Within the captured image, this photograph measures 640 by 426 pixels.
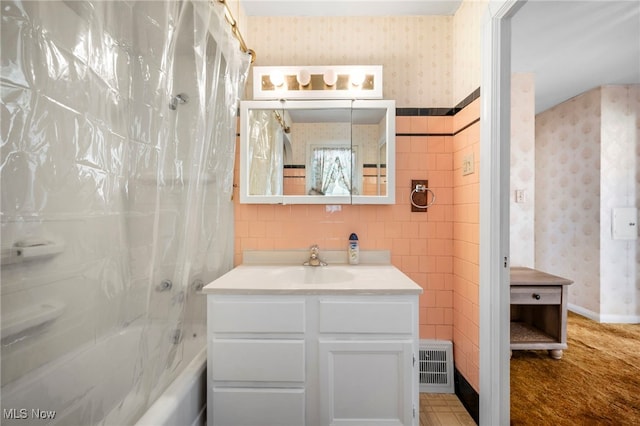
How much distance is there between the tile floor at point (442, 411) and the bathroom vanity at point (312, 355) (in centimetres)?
37

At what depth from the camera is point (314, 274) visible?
5.33 feet

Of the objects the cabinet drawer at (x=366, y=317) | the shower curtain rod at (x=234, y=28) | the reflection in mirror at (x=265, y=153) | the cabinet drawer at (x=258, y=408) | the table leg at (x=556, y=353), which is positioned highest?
the shower curtain rod at (x=234, y=28)

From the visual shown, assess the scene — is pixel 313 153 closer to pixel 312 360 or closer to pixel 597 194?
pixel 312 360

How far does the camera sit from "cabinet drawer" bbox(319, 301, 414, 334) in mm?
1232

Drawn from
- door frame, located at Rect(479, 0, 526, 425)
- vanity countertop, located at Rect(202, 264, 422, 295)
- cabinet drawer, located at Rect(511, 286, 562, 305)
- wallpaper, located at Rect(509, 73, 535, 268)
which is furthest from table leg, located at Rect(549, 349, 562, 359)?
vanity countertop, located at Rect(202, 264, 422, 295)

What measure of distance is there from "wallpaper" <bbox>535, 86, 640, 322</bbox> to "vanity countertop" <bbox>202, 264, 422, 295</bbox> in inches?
106

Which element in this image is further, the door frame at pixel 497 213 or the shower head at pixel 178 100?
the door frame at pixel 497 213

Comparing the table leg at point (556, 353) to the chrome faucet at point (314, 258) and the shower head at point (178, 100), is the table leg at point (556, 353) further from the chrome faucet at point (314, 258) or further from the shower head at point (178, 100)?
the shower head at point (178, 100)

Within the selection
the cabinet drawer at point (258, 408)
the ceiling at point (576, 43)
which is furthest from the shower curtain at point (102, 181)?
the ceiling at point (576, 43)

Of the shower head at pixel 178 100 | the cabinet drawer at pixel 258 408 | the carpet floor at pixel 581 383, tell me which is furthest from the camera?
the carpet floor at pixel 581 383

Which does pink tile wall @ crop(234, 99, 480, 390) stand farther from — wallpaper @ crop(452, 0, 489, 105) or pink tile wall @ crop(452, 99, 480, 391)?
wallpaper @ crop(452, 0, 489, 105)

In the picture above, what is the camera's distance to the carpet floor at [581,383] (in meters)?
1.54

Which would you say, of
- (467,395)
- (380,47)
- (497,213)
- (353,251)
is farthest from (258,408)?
(380,47)

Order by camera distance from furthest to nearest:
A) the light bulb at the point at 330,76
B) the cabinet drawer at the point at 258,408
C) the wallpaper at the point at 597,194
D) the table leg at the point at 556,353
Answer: the wallpaper at the point at 597,194 → the table leg at the point at 556,353 → the light bulb at the point at 330,76 → the cabinet drawer at the point at 258,408
